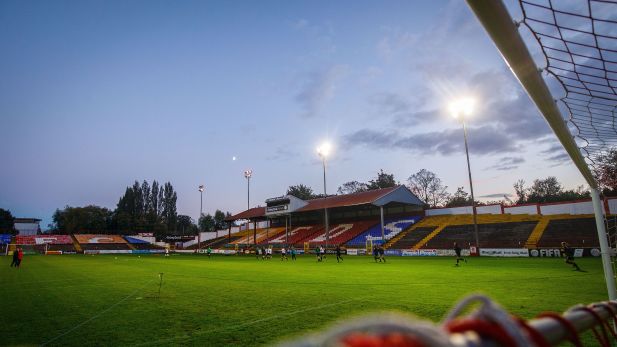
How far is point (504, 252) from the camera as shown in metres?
31.0

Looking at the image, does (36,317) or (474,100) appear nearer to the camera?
(36,317)

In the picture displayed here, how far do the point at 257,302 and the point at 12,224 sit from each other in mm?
110465

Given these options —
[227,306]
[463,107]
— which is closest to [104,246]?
[463,107]

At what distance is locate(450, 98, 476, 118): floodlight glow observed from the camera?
31.9 m

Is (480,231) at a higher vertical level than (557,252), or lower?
higher

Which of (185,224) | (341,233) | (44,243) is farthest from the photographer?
(185,224)

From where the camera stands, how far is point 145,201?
111 m

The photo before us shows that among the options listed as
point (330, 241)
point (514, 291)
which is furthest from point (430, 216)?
point (514, 291)

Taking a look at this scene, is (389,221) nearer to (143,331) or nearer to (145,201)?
(143,331)

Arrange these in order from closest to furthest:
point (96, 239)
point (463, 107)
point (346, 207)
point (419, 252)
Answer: point (463, 107), point (419, 252), point (346, 207), point (96, 239)

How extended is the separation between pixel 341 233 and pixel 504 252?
24.9 m

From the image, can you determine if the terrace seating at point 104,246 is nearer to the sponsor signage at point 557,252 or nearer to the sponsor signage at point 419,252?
the sponsor signage at point 419,252

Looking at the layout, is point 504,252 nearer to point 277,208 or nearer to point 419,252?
point 419,252

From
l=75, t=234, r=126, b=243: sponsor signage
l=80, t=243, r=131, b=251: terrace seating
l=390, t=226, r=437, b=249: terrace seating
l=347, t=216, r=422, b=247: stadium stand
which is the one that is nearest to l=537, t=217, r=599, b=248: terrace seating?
l=390, t=226, r=437, b=249: terrace seating
